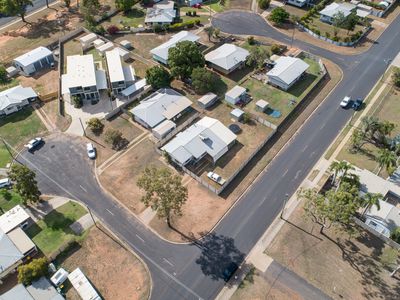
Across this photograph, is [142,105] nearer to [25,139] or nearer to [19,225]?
[25,139]

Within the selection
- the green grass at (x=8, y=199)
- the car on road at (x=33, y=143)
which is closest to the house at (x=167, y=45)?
the car on road at (x=33, y=143)

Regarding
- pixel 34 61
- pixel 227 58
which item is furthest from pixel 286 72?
pixel 34 61

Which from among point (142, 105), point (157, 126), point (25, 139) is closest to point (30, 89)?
point (25, 139)

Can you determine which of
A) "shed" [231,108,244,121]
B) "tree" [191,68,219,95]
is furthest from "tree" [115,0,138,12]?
"shed" [231,108,244,121]

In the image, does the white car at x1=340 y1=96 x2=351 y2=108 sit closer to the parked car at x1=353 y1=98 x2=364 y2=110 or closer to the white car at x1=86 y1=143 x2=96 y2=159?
the parked car at x1=353 y1=98 x2=364 y2=110

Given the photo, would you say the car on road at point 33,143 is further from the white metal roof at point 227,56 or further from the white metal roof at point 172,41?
the white metal roof at point 227,56

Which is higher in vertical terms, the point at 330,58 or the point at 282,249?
the point at 330,58

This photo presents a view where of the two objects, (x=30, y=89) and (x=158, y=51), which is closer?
(x=30, y=89)
